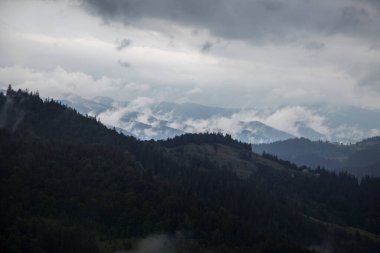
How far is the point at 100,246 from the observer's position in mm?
169375

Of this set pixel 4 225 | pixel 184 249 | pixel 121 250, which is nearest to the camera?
pixel 4 225

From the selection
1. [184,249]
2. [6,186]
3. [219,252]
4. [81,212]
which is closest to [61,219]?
[81,212]

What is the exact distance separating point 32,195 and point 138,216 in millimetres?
37929

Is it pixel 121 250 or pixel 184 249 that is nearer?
pixel 121 250

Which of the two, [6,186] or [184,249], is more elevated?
[6,186]

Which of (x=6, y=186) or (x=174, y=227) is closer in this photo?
(x=6, y=186)

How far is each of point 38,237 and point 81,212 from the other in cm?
3803

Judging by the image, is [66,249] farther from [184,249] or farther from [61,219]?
[184,249]

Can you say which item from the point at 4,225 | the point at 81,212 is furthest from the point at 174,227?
the point at 4,225

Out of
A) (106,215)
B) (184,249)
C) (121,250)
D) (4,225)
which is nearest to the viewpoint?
(4,225)

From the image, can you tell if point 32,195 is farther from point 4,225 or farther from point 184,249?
point 184,249

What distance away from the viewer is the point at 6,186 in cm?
18650

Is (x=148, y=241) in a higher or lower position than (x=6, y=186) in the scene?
lower

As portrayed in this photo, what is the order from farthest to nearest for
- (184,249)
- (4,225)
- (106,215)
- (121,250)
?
(106,215), (184,249), (121,250), (4,225)
